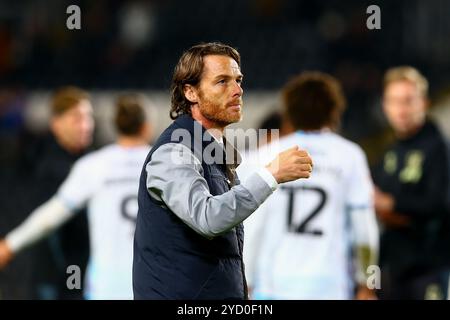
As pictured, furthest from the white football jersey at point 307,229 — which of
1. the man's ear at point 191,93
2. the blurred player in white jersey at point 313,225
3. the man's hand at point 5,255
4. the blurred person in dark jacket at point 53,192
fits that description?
the man's ear at point 191,93

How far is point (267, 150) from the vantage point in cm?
643

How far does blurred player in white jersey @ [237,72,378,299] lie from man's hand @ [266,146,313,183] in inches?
87.7

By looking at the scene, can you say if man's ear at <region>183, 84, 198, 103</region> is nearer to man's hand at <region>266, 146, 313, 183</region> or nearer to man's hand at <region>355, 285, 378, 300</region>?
man's hand at <region>266, 146, 313, 183</region>

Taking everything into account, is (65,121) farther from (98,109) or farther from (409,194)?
(98,109)

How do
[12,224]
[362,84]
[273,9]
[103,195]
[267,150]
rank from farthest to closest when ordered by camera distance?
1. [273,9]
2. [362,84]
3. [12,224]
4. [103,195]
5. [267,150]

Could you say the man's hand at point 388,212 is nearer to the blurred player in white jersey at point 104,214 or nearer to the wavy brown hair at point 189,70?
the blurred player in white jersey at point 104,214

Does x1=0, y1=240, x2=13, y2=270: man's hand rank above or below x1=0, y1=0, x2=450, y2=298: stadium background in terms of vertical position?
below

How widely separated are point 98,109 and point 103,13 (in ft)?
8.40

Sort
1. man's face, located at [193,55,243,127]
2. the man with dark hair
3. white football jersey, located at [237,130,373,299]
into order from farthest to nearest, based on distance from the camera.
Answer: white football jersey, located at [237,130,373,299], man's face, located at [193,55,243,127], the man with dark hair

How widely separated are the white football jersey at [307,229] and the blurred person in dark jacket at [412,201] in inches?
45.3

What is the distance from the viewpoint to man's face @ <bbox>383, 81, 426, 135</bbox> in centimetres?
791

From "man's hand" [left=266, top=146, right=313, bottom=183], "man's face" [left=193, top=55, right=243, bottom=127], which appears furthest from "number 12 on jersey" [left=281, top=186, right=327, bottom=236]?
"man's hand" [left=266, top=146, right=313, bottom=183]

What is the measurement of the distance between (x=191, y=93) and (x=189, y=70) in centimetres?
9
